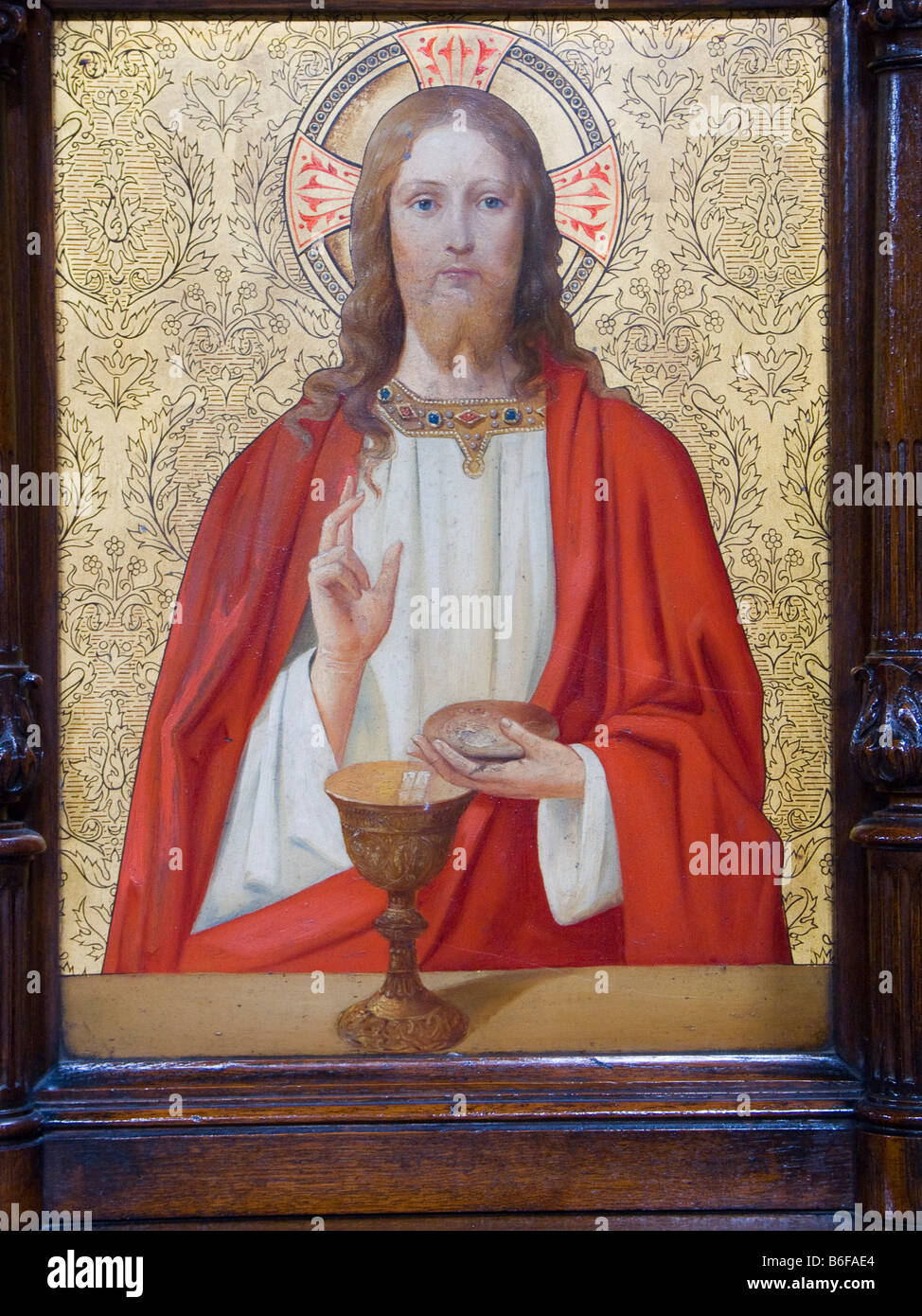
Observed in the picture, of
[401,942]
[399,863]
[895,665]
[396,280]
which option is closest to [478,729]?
[399,863]

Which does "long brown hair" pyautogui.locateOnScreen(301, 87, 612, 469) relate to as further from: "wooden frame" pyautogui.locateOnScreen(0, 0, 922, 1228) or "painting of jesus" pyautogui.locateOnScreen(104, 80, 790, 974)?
"wooden frame" pyautogui.locateOnScreen(0, 0, 922, 1228)

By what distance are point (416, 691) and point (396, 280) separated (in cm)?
89

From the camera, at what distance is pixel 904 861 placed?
270 cm

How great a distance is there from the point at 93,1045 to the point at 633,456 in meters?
1.72

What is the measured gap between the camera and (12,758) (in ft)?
8.68

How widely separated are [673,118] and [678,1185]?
7.44 feet

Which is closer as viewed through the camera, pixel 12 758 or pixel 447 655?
pixel 12 758

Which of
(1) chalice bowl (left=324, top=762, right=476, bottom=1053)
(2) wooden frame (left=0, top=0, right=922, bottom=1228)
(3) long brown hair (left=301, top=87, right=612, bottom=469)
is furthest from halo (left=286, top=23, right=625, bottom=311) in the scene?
(1) chalice bowl (left=324, top=762, right=476, bottom=1053)

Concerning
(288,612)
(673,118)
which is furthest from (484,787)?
(673,118)

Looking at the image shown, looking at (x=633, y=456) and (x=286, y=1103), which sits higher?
(x=633, y=456)

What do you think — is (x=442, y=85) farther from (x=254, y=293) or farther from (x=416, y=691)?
(x=416, y=691)

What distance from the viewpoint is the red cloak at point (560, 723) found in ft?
9.27

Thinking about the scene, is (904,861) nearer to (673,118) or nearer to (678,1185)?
(678,1185)

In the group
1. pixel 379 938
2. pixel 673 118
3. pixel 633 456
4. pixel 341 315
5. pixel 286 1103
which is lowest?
pixel 286 1103
